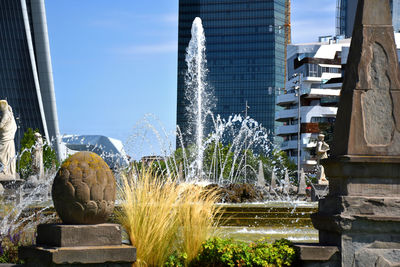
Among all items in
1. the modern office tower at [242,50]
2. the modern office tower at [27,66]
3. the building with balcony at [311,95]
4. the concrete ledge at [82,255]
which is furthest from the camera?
the modern office tower at [242,50]

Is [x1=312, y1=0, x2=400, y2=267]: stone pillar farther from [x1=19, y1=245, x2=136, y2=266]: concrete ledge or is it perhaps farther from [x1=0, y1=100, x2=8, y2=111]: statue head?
[x1=0, y1=100, x2=8, y2=111]: statue head

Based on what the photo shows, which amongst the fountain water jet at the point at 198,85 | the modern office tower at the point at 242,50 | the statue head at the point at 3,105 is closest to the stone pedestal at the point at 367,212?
the statue head at the point at 3,105

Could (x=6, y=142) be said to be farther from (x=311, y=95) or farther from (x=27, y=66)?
(x=27, y=66)

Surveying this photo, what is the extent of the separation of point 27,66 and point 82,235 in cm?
10249

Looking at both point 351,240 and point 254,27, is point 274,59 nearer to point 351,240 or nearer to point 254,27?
point 254,27

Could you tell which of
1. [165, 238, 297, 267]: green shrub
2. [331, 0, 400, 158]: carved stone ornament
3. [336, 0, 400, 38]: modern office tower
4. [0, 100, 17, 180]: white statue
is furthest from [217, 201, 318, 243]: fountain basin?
[336, 0, 400, 38]: modern office tower

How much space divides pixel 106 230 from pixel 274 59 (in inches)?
6597

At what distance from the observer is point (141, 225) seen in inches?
280

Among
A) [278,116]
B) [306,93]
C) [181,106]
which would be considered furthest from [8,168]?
[181,106]

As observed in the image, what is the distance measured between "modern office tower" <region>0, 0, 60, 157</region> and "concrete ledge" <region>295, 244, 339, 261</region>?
96181mm

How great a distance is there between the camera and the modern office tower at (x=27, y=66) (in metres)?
103

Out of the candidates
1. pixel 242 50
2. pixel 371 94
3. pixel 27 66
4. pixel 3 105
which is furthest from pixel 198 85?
pixel 242 50

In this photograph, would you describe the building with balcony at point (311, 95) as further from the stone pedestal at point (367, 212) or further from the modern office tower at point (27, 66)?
the stone pedestal at point (367, 212)

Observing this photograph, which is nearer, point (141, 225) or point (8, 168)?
point (141, 225)
